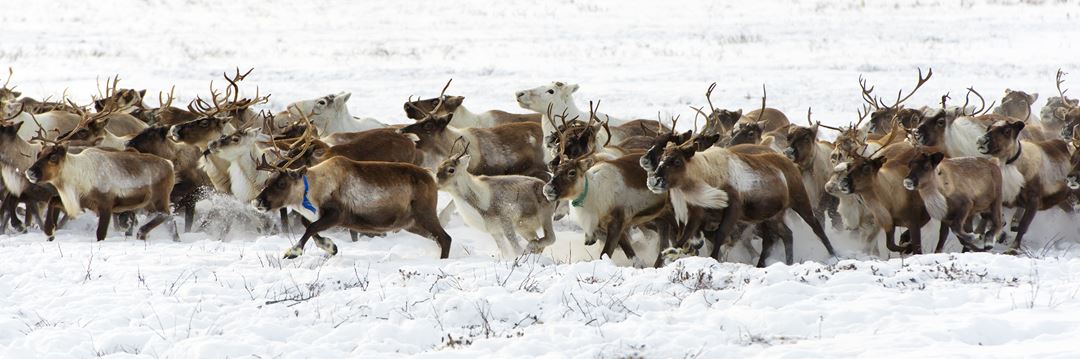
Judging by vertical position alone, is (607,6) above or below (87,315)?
below

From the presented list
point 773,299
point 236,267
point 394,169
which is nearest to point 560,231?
point 394,169

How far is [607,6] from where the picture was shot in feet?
129

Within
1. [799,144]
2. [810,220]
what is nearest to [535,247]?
[810,220]

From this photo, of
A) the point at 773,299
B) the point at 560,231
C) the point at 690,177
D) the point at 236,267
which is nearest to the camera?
the point at 773,299

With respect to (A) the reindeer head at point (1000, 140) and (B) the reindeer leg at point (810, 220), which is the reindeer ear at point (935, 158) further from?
(A) the reindeer head at point (1000, 140)

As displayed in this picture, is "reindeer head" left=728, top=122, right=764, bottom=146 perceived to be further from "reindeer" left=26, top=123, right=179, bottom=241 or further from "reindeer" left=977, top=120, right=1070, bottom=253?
"reindeer" left=26, top=123, right=179, bottom=241

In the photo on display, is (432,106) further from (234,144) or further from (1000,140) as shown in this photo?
(1000,140)

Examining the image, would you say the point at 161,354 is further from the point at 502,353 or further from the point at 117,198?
the point at 117,198

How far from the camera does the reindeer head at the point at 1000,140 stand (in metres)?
10.6

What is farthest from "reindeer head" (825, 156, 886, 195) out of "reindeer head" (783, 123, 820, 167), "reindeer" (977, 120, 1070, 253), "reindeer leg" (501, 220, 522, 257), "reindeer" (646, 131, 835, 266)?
"reindeer leg" (501, 220, 522, 257)

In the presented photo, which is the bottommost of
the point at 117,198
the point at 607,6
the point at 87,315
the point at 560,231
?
the point at 607,6

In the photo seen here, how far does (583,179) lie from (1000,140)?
3926mm

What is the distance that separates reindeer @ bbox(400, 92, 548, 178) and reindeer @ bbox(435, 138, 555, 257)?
1.87m

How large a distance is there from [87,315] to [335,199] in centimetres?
Result: 273
